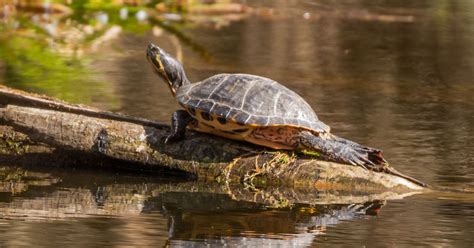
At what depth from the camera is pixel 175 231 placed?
596cm

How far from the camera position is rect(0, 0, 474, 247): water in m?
6.02

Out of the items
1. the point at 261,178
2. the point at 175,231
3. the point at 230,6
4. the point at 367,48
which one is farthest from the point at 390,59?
the point at 175,231

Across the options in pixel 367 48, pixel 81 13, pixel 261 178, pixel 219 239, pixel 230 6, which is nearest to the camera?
pixel 219 239

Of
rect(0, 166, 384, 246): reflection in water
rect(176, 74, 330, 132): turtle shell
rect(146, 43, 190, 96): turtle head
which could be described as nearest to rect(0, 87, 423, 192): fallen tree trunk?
rect(0, 166, 384, 246): reflection in water

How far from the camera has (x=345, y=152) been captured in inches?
283

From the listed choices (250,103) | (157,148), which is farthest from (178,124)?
(250,103)

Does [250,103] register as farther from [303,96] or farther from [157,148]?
[303,96]

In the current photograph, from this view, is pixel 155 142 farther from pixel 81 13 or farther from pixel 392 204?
pixel 81 13

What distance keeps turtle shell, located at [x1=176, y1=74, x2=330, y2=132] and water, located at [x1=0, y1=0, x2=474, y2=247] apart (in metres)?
0.46

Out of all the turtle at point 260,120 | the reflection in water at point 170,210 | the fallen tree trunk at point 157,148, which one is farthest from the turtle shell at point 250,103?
the reflection in water at point 170,210

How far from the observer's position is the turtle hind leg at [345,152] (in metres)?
7.17

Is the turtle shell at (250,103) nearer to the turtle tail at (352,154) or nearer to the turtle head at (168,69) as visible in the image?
the turtle tail at (352,154)

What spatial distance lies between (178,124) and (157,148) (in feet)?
0.74

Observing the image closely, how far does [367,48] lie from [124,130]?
27.7ft
